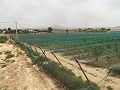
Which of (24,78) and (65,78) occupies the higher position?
(65,78)

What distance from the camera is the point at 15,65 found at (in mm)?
17938

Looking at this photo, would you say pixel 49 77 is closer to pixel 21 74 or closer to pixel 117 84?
pixel 21 74

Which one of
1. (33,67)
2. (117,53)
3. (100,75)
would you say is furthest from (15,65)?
(117,53)

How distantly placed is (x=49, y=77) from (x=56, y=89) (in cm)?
209

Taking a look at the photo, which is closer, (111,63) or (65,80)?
(65,80)

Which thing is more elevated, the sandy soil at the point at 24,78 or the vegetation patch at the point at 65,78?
the vegetation patch at the point at 65,78

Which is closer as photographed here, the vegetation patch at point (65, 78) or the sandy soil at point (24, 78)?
the vegetation patch at point (65, 78)

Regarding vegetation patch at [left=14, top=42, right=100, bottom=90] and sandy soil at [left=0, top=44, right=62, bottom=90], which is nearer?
vegetation patch at [left=14, top=42, right=100, bottom=90]

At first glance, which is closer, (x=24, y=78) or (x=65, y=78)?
(x=65, y=78)

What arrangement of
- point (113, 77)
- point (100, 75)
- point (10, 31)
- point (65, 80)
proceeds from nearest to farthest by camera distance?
point (65, 80)
point (113, 77)
point (100, 75)
point (10, 31)

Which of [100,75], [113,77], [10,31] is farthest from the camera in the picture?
[10,31]

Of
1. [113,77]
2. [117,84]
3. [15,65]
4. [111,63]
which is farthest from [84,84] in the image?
[111,63]

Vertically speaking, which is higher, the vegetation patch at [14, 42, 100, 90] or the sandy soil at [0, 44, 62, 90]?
the vegetation patch at [14, 42, 100, 90]

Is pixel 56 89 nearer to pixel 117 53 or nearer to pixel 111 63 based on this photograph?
pixel 111 63
